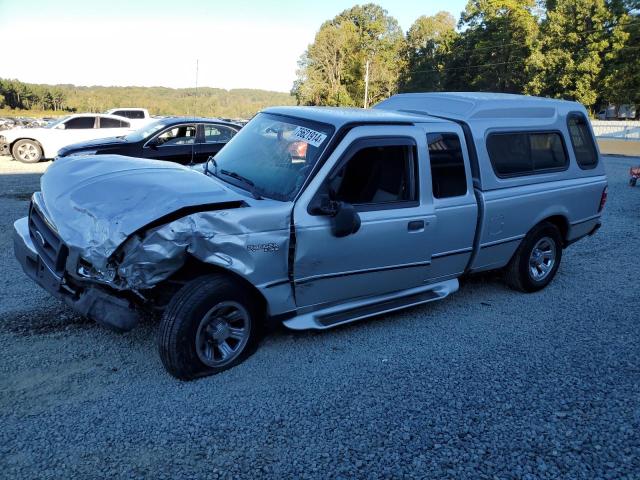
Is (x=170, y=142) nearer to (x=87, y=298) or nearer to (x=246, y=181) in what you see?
(x=246, y=181)

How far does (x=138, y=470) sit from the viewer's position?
2.68 m

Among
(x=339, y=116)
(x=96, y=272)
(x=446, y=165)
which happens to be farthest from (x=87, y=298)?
(x=446, y=165)

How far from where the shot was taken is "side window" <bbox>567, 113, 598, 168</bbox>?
587cm

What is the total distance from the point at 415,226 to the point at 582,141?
3003mm

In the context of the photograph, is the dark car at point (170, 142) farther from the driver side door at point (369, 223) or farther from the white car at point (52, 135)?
Result: the driver side door at point (369, 223)

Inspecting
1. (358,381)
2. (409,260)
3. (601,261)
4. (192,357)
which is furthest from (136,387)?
(601,261)

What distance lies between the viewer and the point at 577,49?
47.3m

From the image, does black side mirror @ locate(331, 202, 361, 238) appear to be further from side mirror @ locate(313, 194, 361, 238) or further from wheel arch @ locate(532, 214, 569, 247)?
wheel arch @ locate(532, 214, 569, 247)

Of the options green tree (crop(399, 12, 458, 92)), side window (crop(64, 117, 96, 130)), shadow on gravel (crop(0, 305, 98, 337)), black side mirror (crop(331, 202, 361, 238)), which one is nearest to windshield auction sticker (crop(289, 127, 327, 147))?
black side mirror (crop(331, 202, 361, 238))

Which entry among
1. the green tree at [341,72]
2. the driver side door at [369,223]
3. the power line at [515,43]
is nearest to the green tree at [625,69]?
the power line at [515,43]

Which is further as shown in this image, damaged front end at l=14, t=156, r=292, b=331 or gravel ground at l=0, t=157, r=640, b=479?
damaged front end at l=14, t=156, r=292, b=331

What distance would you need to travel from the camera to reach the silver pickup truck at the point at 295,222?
335 cm

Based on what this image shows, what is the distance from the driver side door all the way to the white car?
13.4 m

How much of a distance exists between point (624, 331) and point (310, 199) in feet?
11.0
